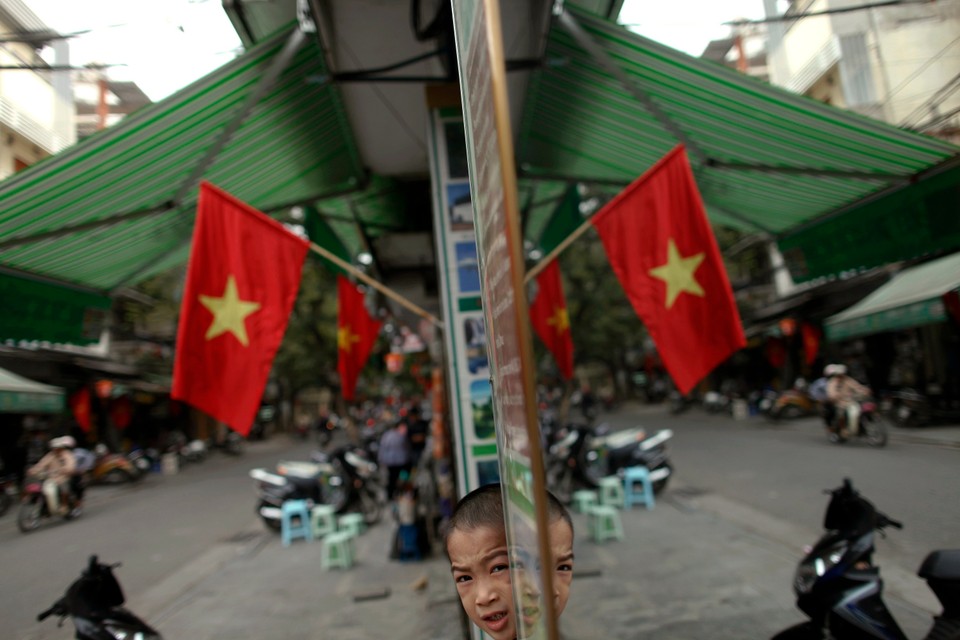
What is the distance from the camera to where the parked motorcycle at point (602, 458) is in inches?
321

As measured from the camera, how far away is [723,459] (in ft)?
35.1

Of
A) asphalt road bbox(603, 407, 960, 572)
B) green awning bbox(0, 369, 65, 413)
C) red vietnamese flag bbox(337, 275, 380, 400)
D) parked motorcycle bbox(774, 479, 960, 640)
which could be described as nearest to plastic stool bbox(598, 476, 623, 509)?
asphalt road bbox(603, 407, 960, 572)

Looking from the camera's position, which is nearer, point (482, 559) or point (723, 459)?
point (482, 559)

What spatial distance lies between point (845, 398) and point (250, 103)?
8.70 m

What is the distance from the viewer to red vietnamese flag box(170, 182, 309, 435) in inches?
111

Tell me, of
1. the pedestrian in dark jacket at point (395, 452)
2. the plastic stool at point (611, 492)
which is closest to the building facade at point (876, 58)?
the plastic stool at point (611, 492)

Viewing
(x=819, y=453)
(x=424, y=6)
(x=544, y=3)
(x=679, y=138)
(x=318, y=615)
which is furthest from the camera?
(x=819, y=453)

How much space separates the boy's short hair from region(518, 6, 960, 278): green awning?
2.45 meters

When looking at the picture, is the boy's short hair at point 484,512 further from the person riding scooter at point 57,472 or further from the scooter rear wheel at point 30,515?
the person riding scooter at point 57,472

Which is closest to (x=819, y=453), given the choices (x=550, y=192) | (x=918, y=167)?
(x=550, y=192)

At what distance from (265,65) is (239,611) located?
4.22m

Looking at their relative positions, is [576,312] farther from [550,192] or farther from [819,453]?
[550,192]

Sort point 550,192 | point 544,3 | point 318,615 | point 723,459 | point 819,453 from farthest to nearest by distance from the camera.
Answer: point 723,459 → point 819,453 → point 550,192 → point 318,615 → point 544,3

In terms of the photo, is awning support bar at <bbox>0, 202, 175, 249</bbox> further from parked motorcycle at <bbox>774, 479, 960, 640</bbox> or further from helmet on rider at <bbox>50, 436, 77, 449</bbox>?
parked motorcycle at <bbox>774, 479, 960, 640</bbox>
